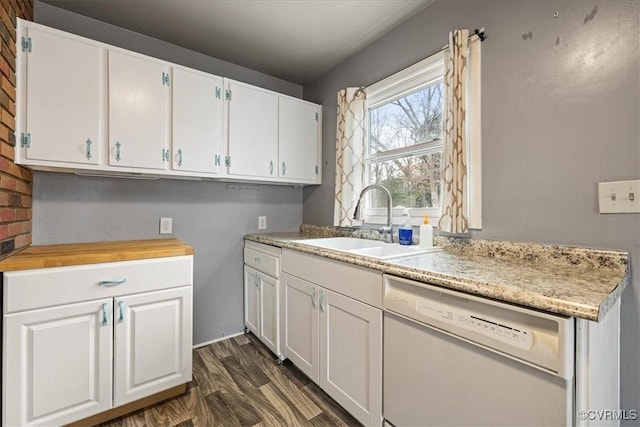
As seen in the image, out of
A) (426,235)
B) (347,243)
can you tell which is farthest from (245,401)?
(426,235)

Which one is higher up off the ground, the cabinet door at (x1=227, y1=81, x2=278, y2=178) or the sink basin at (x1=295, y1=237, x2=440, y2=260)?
the cabinet door at (x1=227, y1=81, x2=278, y2=178)

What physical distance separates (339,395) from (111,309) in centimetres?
124

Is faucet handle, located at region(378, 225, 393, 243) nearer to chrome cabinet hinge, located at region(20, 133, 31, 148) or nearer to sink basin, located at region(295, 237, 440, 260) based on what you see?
sink basin, located at region(295, 237, 440, 260)

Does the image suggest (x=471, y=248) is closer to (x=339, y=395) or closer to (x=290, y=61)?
(x=339, y=395)

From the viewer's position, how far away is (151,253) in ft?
5.03

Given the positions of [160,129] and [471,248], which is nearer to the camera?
[471,248]

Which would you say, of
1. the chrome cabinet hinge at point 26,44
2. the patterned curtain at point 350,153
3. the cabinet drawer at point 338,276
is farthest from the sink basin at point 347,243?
the chrome cabinet hinge at point 26,44

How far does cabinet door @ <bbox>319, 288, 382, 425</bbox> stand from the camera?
125 centimetres

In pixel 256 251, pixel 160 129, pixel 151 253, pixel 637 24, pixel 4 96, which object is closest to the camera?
pixel 637 24

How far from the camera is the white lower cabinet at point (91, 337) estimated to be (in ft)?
4.06

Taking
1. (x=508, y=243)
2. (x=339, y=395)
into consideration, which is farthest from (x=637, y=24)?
(x=339, y=395)

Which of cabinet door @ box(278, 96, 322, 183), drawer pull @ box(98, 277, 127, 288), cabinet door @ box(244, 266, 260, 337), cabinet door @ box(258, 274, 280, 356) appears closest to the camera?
drawer pull @ box(98, 277, 127, 288)

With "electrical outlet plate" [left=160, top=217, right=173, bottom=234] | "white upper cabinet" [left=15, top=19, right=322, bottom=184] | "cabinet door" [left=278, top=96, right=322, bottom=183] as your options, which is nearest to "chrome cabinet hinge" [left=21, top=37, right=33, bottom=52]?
"white upper cabinet" [left=15, top=19, right=322, bottom=184]

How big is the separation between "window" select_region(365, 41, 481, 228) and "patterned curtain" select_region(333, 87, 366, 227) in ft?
0.28
